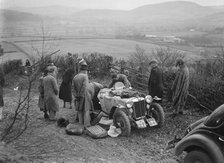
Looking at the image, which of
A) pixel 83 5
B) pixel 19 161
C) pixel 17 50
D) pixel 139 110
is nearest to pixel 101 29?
pixel 83 5

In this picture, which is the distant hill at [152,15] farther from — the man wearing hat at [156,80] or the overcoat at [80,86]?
the overcoat at [80,86]

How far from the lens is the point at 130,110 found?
782 centimetres

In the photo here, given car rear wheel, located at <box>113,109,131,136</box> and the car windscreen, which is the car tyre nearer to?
car rear wheel, located at <box>113,109,131,136</box>

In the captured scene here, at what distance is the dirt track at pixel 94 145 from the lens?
604 cm

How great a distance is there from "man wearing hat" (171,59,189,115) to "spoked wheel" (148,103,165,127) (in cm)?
110

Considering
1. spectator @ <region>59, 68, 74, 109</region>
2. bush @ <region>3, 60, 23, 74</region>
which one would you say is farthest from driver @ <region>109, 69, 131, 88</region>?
bush @ <region>3, 60, 23, 74</region>

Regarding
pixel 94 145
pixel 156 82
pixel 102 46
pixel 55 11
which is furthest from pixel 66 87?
pixel 55 11

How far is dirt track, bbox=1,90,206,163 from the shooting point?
604 centimetres

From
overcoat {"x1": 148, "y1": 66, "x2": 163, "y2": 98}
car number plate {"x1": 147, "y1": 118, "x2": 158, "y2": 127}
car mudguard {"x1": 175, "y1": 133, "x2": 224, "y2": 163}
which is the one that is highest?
overcoat {"x1": 148, "y1": 66, "x2": 163, "y2": 98}

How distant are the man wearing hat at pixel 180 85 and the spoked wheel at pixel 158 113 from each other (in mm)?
1096

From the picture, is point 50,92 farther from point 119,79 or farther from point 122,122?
point 122,122

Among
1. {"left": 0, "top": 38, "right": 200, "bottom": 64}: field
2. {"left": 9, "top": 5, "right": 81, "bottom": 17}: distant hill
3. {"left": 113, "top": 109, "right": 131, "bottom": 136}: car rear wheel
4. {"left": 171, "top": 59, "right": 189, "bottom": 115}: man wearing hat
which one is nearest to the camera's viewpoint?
{"left": 113, "top": 109, "right": 131, "bottom": 136}: car rear wheel

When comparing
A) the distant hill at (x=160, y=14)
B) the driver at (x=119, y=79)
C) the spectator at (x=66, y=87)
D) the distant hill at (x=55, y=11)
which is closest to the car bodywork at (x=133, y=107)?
the driver at (x=119, y=79)

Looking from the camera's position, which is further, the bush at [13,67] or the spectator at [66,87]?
the bush at [13,67]
